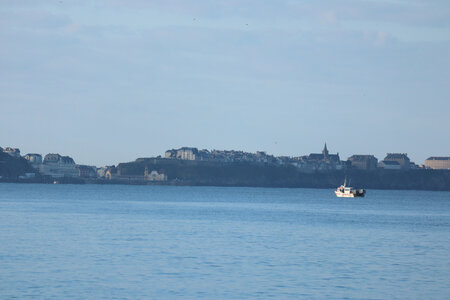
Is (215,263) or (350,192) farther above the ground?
(350,192)

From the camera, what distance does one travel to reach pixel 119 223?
67062mm

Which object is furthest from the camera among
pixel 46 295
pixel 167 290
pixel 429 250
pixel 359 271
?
pixel 429 250

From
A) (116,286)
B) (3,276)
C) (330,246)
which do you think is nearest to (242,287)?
(116,286)

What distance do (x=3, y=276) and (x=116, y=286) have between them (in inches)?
203

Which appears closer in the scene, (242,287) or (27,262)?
(242,287)

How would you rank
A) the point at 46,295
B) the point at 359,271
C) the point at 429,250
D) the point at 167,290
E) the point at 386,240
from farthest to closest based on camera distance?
1. the point at 386,240
2. the point at 429,250
3. the point at 359,271
4. the point at 167,290
5. the point at 46,295

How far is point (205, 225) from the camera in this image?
222ft

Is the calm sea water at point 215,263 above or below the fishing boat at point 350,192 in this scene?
below

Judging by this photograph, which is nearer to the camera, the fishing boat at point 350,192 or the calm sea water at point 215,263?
the calm sea water at point 215,263

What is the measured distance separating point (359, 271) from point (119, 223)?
111 ft

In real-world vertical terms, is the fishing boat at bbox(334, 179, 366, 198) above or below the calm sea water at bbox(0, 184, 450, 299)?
above

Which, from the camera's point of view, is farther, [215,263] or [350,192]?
[350,192]

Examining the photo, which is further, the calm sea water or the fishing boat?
the fishing boat

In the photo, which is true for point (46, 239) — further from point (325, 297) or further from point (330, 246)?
point (325, 297)
